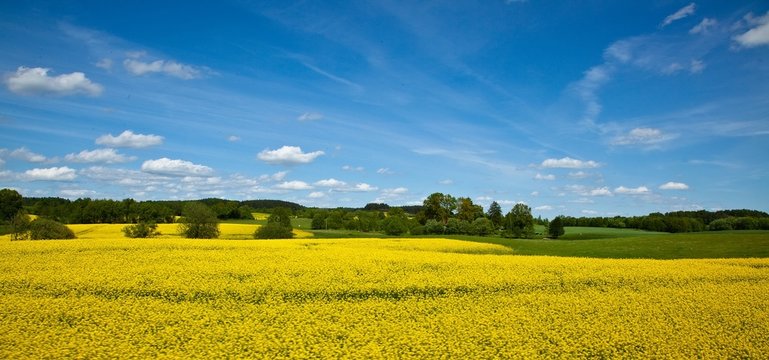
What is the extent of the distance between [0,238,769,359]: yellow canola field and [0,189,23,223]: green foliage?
7083 centimetres

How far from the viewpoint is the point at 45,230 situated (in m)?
45.3

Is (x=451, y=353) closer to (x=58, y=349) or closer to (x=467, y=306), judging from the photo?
(x=467, y=306)

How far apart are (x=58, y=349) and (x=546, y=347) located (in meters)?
13.5

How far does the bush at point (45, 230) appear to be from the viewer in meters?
44.8

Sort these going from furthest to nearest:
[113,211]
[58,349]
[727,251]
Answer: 1. [113,211]
2. [727,251]
3. [58,349]

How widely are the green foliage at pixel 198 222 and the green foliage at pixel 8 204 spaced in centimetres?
5058

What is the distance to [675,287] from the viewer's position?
22.3 meters

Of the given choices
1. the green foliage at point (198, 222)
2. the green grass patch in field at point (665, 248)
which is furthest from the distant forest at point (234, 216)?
the green grass patch in field at point (665, 248)

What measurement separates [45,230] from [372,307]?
42437 mm

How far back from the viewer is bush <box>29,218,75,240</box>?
44.8m

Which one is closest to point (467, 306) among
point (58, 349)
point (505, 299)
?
point (505, 299)

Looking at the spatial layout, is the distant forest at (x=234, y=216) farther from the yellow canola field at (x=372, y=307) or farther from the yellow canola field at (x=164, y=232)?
the yellow canola field at (x=372, y=307)

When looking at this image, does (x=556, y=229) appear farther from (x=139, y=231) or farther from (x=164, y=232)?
(x=139, y=231)

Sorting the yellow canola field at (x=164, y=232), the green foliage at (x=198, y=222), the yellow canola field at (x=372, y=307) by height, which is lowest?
the yellow canola field at (x=372, y=307)
